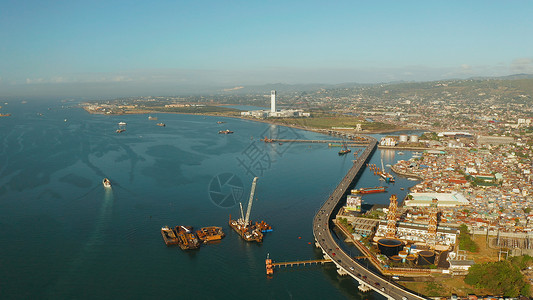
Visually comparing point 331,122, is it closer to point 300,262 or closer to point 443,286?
point 300,262

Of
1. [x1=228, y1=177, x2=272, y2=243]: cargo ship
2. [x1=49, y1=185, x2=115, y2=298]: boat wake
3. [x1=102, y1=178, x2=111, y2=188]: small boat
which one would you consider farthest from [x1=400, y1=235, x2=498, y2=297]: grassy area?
[x1=102, y1=178, x2=111, y2=188]: small boat

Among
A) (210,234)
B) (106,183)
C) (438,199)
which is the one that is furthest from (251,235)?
(106,183)

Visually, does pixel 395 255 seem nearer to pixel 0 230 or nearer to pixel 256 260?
pixel 256 260

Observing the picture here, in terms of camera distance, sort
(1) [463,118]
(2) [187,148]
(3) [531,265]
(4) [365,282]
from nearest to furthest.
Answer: (4) [365,282], (3) [531,265], (2) [187,148], (1) [463,118]

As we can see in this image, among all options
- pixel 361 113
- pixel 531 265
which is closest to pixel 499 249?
pixel 531 265

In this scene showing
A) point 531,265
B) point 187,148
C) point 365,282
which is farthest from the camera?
point 187,148

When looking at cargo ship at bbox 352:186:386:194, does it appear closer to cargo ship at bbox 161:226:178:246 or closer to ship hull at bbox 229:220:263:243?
ship hull at bbox 229:220:263:243
